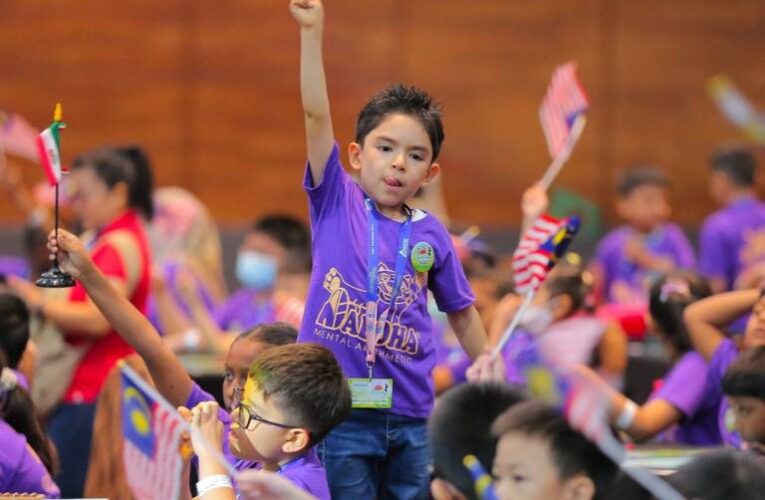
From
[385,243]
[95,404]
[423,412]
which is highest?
[385,243]

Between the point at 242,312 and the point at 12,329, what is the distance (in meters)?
2.65

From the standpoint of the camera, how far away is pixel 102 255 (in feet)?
16.5

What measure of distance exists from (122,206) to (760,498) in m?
3.20

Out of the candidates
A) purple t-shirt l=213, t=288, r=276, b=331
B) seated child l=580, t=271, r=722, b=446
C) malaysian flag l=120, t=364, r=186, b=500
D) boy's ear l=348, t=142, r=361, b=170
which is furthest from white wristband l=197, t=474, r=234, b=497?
purple t-shirt l=213, t=288, r=276, b=331

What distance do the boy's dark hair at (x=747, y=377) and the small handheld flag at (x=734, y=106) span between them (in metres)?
6.44

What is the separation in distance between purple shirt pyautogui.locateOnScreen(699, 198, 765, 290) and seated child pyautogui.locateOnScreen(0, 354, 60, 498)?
477cm

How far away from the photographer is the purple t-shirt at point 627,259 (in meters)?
8.32

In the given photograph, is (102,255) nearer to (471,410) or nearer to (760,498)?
(471,410)

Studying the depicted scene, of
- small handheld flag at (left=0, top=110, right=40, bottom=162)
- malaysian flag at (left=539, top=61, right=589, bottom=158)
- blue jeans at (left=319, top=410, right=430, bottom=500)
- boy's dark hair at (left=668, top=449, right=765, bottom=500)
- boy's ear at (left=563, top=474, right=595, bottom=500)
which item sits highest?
malaysian flag at (left=539, top=61, right=589, bottom=158)

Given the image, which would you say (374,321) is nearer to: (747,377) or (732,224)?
(747,377)

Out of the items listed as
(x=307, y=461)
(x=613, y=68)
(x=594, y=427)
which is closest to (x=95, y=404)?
(x=307, y=461)

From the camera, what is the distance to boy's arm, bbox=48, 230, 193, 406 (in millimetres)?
3172

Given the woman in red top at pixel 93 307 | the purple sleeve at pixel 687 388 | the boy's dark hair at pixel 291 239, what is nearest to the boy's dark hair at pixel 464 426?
the purple sleeve at pixel 687 388

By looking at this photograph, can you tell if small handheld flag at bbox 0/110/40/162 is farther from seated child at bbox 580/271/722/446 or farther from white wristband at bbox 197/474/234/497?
white wristband at bbox 197/474/234/497
